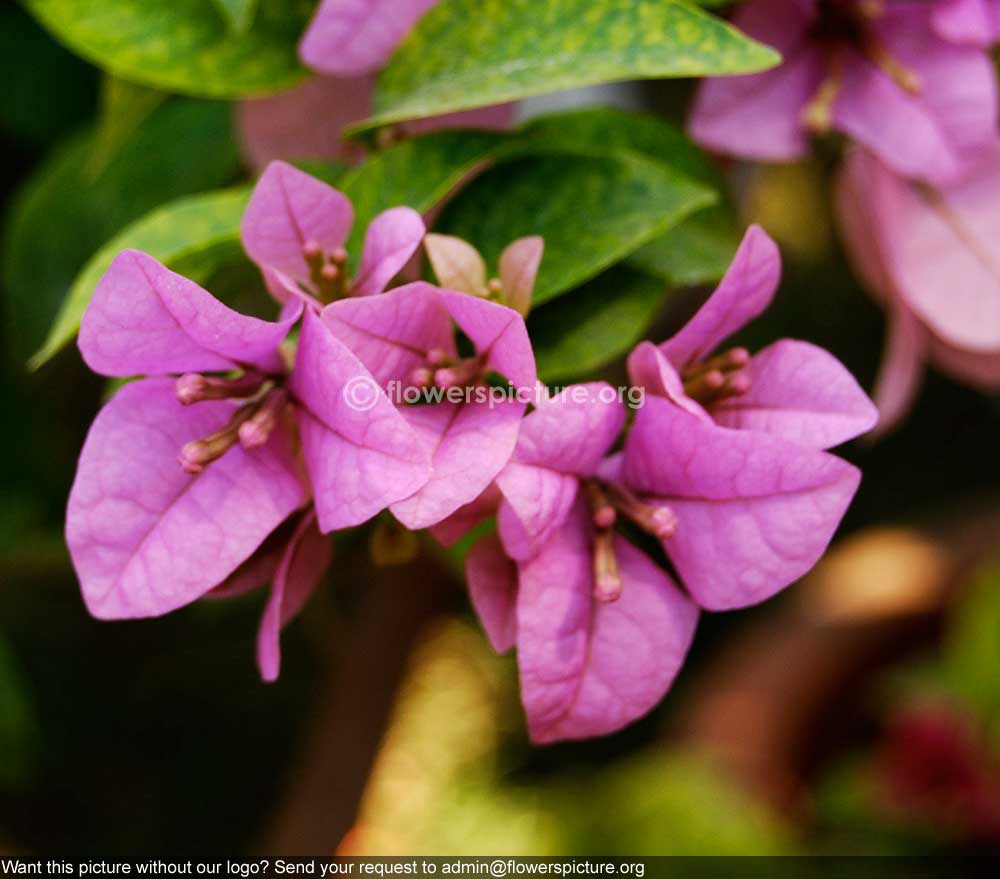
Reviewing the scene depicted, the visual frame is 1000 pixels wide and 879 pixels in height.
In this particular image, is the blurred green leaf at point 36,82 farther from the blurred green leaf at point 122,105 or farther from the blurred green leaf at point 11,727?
the blurred green leaf at point 11,727

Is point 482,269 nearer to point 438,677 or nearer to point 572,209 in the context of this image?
→ point 572,209

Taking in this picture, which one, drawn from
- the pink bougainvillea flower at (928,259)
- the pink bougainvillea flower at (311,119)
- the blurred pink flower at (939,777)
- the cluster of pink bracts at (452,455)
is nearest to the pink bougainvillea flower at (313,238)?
the cluster of pink bracts at (452,455)

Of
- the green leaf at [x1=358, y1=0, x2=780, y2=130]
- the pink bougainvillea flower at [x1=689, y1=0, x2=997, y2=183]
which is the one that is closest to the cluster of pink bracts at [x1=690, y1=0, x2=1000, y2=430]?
the pink bougainvillea flower at [x1=689, y1=0, x2=997, y2=183]

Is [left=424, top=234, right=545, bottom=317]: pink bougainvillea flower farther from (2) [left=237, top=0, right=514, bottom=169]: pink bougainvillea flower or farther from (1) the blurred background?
(1) the blurred background

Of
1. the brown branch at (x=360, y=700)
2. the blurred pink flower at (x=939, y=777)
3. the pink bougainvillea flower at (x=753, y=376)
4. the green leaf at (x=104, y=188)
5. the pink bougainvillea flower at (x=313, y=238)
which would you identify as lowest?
the blurred pink flower at (x=939, y=777)

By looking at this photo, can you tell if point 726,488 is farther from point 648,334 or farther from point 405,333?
point 648,334
